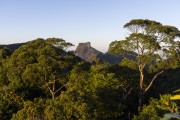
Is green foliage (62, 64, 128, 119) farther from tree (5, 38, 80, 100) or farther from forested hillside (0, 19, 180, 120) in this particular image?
tree (5, 38, 80, 100)

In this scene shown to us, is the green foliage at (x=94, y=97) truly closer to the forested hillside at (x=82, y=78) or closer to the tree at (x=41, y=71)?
the forested hillside at (x=82, y=78)

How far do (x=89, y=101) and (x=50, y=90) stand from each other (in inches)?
458

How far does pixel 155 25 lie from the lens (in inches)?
1574

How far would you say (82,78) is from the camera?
123 feet

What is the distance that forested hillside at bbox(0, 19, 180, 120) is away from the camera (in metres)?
31.8

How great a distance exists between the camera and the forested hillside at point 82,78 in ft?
104

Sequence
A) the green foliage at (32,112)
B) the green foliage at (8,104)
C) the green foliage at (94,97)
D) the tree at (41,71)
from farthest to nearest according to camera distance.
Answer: the tree at (41,71)
the green foliage at (8,104)
the green foliage at (32,112)
the green foliage at (94,97)

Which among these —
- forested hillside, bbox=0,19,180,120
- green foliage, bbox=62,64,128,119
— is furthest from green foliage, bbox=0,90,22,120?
green foliage, bbox=62,64,128,119

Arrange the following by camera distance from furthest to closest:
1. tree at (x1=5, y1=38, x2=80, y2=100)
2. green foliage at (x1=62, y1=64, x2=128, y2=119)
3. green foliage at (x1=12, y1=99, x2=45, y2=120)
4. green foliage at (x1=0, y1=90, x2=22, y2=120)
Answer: tree at (x1=5, y1=38, x2=80, y2=100) < green foliage at (x1=0, y1=90, x2=22, y2=120) < green foliage at (x1=12, y1=99, x2=45, y2=120) < green foliage at (x1=62, y1=64, x2=128, y2=119)

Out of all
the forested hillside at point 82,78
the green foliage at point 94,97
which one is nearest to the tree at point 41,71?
the forested hillside at point 82,78

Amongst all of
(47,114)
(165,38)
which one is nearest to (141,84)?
(165,38)

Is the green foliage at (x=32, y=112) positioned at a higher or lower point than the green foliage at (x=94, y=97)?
lower

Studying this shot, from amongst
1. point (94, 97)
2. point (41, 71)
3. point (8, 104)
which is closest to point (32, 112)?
point (94, 97)

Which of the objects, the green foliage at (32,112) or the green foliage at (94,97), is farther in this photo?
the green foliage at (32,112)
